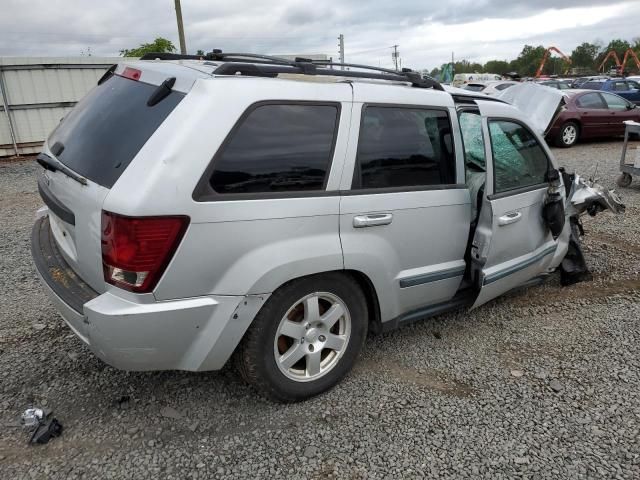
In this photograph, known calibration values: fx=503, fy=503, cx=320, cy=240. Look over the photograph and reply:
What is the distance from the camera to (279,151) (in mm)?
2559

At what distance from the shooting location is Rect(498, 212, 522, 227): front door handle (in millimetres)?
3424

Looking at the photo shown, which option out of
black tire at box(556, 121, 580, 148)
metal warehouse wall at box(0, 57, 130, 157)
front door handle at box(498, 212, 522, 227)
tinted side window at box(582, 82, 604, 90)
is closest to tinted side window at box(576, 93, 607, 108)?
black tire at box(556, 121, 580, 148)

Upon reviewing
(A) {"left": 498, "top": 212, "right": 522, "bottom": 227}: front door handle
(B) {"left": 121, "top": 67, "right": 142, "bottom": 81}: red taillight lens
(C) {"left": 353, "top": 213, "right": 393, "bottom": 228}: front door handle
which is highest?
(B) {"left": 121, "top": 67, "right": 142, "bottom": 81}: red taillight lens

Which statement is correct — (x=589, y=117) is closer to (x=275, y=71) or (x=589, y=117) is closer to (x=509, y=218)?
(x=509, y=218)

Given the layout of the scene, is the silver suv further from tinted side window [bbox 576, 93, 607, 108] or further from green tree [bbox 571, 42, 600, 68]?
green tree [bbox 571, 42, 600, 68]

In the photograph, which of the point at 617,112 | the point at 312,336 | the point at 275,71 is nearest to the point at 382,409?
the point at 312,336

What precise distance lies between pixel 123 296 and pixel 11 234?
180 inches

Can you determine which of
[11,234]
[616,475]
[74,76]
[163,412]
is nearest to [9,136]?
[74,76]

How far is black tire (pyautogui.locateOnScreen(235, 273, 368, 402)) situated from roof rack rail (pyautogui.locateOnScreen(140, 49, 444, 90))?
1.13 metres

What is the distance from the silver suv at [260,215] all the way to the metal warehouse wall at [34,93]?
10.1 metres

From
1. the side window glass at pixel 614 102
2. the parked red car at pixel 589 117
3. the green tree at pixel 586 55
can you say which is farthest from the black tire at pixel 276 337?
the green tree at pixel 586 55

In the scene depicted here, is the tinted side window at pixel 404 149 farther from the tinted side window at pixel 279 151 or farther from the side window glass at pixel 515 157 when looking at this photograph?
the side window glass at pixel 515 157

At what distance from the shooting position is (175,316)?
2.31 metres

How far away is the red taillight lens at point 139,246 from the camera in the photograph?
2191 millimetres
